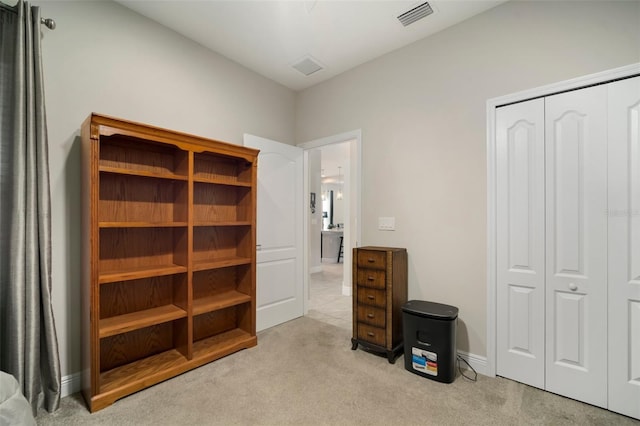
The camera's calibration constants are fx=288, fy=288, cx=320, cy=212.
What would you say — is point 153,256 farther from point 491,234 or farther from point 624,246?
point 624,246

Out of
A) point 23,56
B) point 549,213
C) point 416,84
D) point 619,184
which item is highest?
point 416,84

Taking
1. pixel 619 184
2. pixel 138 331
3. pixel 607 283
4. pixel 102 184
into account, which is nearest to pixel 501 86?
pixel 619 184

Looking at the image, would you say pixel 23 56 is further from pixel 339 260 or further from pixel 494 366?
pixel 339 260

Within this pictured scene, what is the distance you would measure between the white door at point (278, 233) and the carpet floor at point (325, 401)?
34.9 inches

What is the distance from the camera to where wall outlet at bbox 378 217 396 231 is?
9.57 feet

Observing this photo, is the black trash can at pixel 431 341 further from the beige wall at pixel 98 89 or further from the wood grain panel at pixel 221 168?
the beige wall at pixel 98 89

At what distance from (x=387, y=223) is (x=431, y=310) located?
958 millimetres

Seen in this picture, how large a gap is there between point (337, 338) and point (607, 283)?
2223 mm

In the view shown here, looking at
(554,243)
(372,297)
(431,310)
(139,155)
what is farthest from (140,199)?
(554,243)

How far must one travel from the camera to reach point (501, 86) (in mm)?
2291

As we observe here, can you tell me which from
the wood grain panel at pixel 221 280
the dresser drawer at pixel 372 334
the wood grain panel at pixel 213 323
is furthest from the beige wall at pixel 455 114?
the wood grain panel at pixel 213 323

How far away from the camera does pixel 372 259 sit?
2.63 metres

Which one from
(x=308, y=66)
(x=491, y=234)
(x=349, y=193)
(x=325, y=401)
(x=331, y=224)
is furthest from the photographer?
(x=331, y=224)

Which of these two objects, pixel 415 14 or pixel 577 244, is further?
pixel 415 14
